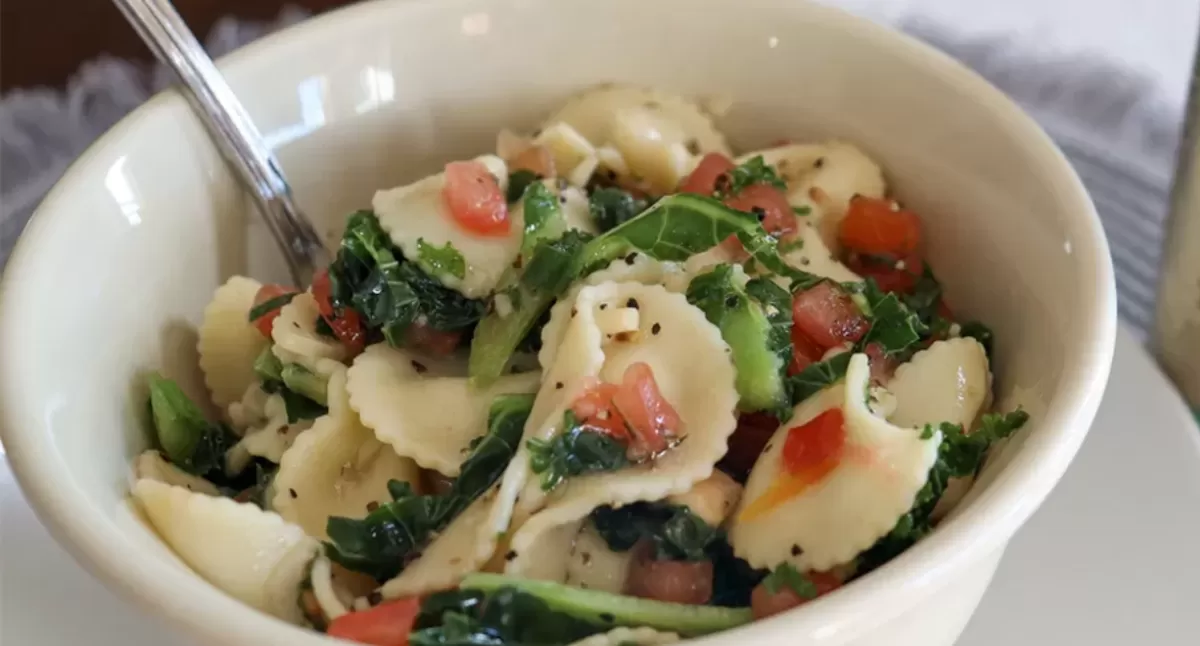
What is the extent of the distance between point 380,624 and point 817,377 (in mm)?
578

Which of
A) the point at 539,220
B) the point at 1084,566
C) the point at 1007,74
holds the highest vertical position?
the point at 539,220

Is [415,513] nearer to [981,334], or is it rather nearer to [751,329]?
[751,329]

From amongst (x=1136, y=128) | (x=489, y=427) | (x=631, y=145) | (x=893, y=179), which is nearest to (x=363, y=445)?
(x=489, y=427)

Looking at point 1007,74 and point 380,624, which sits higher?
point 380,624

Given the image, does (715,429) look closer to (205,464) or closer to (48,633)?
(205,464)

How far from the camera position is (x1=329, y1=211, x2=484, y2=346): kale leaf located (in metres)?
1.43

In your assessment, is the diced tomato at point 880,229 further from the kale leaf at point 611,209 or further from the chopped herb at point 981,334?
the kale leaf at point 611,209

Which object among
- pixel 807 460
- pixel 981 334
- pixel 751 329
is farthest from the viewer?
pixel 981 334

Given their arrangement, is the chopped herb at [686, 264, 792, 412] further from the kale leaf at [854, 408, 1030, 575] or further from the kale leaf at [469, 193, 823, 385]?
the kale leaf at [854, 408, 1030, 575]

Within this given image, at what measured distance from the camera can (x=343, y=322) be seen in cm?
149

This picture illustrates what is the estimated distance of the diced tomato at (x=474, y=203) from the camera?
1.50 meters

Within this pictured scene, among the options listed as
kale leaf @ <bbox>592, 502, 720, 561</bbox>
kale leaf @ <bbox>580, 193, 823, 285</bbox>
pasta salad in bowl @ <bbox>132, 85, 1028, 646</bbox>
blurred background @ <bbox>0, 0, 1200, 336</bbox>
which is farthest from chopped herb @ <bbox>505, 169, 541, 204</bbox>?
blurred background @ <bbox>0, 0, 1200, 336</bbox>

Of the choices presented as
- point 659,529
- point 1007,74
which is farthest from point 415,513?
point 1007,74

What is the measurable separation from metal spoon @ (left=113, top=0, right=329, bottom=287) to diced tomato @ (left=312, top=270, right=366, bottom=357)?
25 cm
